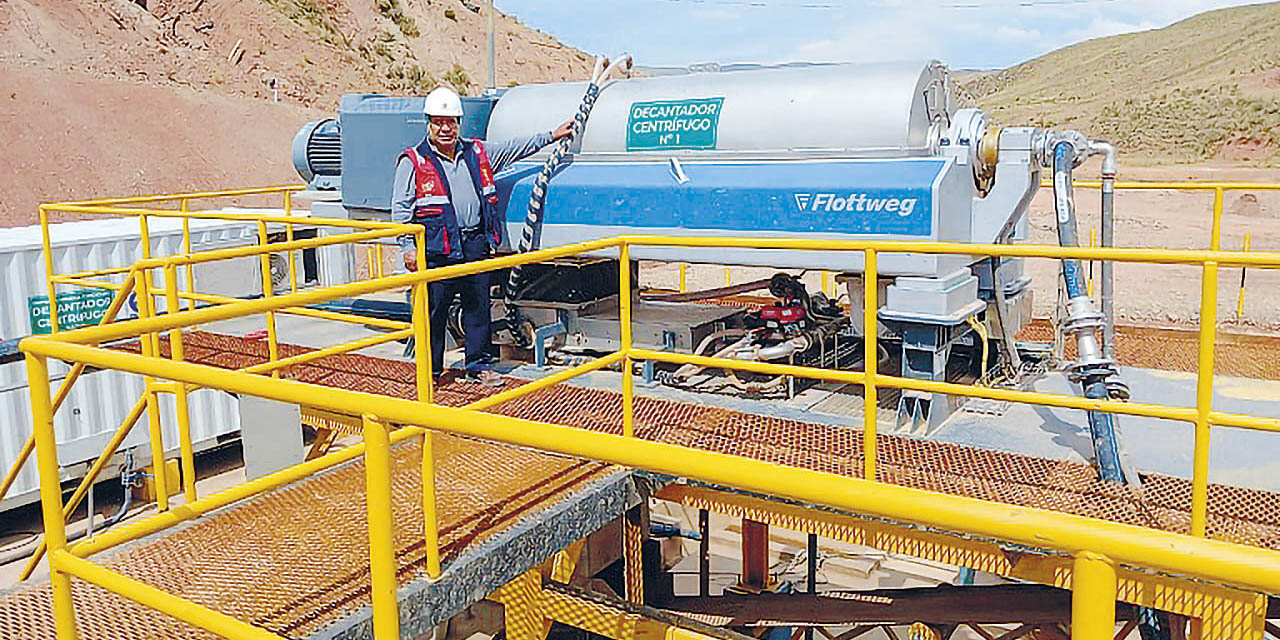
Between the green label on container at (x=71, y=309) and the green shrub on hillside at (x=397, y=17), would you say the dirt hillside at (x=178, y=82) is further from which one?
the green label on container at (x=71, y=309)

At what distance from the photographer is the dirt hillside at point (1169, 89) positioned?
138 ft

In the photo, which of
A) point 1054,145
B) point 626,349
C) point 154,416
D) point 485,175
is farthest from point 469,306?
→ point 1054,145

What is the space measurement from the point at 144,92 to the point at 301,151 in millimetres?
25489

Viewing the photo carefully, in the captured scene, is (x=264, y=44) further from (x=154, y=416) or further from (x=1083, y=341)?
(x=1083, y=341)

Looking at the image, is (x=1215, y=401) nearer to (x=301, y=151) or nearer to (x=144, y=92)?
(x=301, y=151)

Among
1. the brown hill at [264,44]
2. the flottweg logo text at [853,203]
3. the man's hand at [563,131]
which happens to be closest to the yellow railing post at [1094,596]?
the flottweg logo text at [853,203]

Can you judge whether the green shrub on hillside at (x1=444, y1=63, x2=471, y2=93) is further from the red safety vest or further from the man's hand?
the red safety vest

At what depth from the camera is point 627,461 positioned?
6.31 feet

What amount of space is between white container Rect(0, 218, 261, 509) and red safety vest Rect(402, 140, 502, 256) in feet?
14.4

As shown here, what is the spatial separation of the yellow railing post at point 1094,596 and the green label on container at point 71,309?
9017 millimetres

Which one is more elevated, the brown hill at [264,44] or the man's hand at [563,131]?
the brown hill at [264,44]

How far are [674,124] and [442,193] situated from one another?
1.46 m

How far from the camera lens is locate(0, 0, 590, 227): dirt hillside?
2656cm

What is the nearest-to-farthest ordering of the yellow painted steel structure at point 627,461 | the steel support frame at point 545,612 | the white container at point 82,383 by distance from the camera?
1. the yellow painted steel structure at point 627,461
2. the steel support frame at point 545,612
3. the white container at point 82,383
